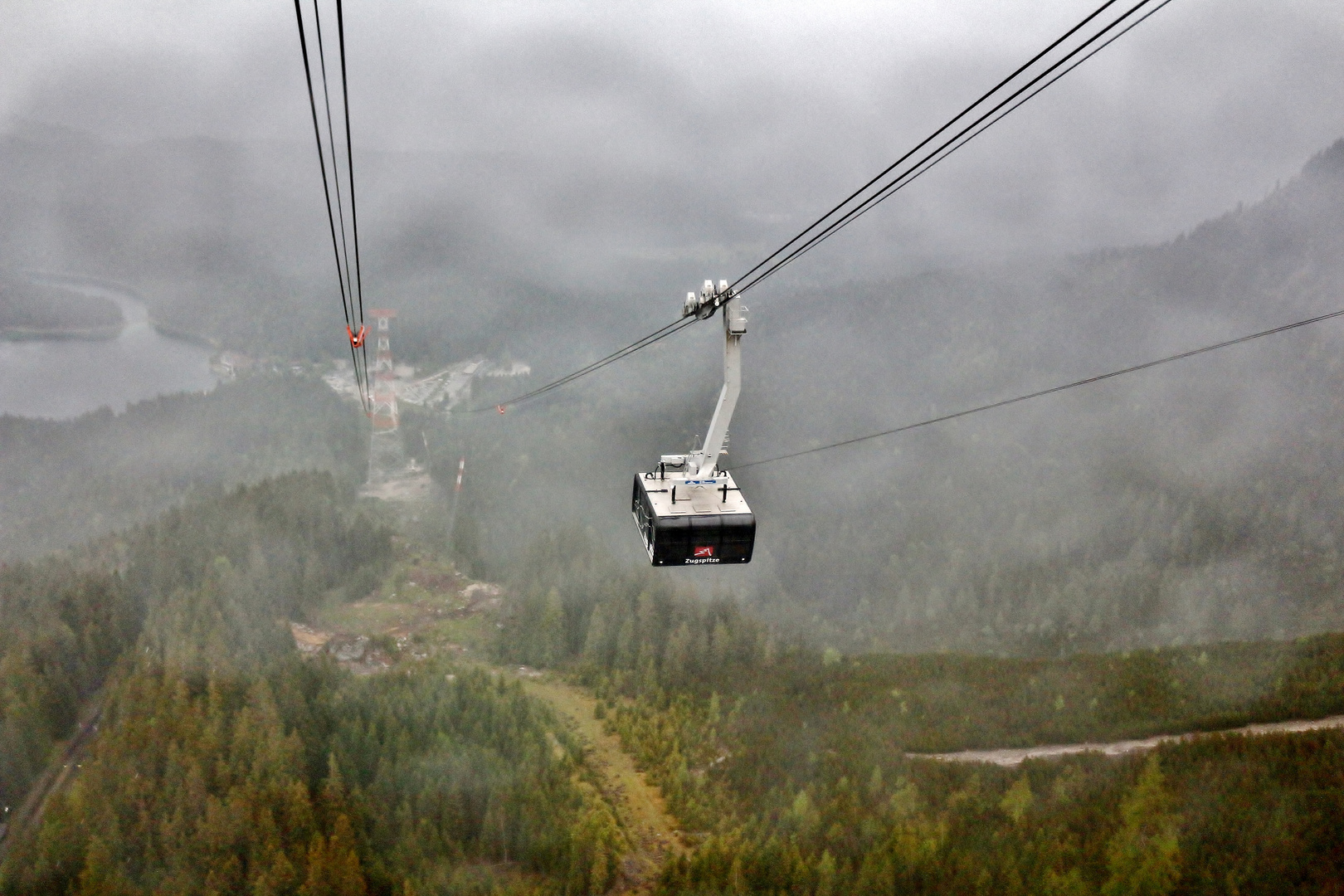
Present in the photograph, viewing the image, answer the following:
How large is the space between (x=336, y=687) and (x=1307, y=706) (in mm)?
95209

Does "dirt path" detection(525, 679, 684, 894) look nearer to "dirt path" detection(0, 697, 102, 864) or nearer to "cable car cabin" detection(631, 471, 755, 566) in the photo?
"dirt path" detection(0, 697, 102, 864)

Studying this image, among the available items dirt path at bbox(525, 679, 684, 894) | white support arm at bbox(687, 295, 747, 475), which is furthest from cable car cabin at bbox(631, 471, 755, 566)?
dirt path at bbox(525, 679, 684, 894)

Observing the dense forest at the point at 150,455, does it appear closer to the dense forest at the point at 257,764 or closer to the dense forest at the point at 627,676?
the dense forest at the point at 627,676

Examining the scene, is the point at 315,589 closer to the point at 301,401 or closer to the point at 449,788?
the point at 449,788

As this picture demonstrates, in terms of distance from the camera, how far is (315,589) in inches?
4176

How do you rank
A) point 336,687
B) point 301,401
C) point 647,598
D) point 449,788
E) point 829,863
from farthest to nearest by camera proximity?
point 301,401 → point 647,598 → point 336,687 → point 449,788 → point 829,863

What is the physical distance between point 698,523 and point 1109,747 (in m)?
82.4

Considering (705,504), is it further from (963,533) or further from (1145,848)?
(963,533)

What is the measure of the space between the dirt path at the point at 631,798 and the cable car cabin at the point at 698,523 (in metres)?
44.7

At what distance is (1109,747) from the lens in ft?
275

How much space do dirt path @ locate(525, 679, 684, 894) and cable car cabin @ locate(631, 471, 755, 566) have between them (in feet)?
147

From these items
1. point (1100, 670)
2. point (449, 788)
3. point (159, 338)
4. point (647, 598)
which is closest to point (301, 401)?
point (159, 338)

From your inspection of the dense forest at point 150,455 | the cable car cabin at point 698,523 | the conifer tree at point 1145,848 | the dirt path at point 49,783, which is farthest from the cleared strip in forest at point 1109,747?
the dense forest at point 150,455

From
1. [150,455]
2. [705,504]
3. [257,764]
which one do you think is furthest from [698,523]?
[150,455]
